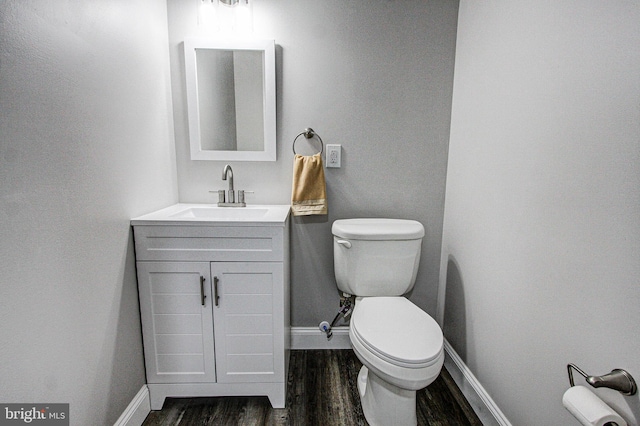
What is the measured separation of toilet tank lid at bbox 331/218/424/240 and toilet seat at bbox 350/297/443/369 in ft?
1.01

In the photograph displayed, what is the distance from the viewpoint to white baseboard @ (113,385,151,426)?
3.98 feet

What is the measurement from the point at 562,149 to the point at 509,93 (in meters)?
0.38

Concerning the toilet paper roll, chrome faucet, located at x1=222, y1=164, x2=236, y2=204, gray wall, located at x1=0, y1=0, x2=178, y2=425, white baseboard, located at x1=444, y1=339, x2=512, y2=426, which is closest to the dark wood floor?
white baseboard, located at x1=444, y1=339, x2=512, y2=426

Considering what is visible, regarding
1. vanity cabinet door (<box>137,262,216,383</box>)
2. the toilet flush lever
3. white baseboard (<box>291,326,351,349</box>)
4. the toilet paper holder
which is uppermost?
the toilet flush lever

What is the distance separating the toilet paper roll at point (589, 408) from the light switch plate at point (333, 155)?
51.1 inches

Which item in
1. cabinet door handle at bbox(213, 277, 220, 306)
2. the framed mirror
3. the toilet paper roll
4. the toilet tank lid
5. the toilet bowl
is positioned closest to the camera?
the toilet paper roll

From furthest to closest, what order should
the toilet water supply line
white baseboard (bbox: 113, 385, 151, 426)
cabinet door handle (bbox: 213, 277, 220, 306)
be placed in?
the toilet water supply line < cabinet door handle (bbox: 213, 277, 220, 306) < white baseboard (bbox: 113, 385, 151, 426)

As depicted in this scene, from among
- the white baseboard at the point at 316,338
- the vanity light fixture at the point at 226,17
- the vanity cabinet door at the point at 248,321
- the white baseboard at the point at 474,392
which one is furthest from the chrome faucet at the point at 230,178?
the white baseboard at the point at 474,392

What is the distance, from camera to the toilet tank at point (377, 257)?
148cm

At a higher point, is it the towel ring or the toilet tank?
the towel ring

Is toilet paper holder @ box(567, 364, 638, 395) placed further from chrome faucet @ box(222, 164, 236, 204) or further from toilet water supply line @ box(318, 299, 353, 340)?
chrome faucet @ box(222, 164, 236, 204)

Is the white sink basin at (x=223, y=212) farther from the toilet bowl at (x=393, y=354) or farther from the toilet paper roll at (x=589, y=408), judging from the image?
the toilet paper roll at (x=589, y=408)

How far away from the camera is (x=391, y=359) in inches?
42.7

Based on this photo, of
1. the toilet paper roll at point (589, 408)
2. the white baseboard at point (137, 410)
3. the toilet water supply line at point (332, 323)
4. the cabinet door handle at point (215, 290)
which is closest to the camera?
the toilet paper roll at point (589, 408)
